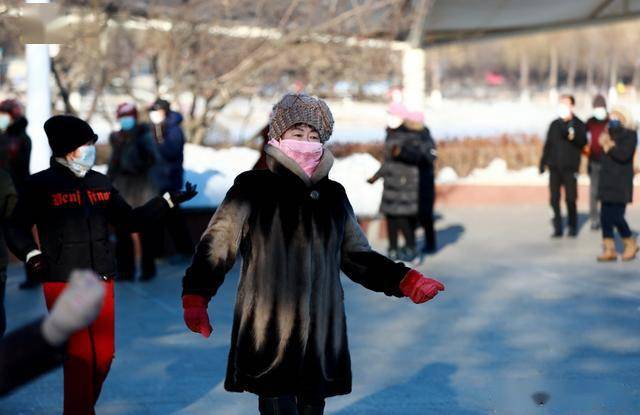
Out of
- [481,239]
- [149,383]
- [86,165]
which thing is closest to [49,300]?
[86,165]

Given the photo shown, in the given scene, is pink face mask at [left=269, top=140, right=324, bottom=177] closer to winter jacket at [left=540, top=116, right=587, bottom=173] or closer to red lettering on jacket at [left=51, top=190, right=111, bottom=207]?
red lettering on jacket at [left=51, top=190, right=111, bottom=207]

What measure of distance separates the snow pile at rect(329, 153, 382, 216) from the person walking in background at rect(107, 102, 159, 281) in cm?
281

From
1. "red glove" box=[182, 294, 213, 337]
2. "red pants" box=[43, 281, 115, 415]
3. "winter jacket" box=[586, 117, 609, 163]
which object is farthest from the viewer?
"winter jacket" box=[586, 117, 609, 163]

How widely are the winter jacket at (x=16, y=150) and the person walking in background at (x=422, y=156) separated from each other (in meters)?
3.22

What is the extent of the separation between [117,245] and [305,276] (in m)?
6.52

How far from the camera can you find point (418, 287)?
4668 millimetres

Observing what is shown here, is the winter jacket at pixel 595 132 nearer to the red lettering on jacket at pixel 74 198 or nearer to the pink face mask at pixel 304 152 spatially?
the red lettering on jacket at pixel 74 198

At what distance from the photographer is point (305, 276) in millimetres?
4602

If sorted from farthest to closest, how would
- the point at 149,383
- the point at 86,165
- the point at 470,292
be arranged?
the point at 470,292
the point at 149,383
the point at 86,165

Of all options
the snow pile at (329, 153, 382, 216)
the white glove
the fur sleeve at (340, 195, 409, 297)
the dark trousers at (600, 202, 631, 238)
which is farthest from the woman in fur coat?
the snow pile at (329, 153, 382, 216)

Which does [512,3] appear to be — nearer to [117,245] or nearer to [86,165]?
[117,245]

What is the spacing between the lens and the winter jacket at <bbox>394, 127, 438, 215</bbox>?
1156 cm

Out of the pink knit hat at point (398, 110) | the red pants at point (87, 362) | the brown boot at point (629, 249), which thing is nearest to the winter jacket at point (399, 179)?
the pink knit hat at point (398, 110)

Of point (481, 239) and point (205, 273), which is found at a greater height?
point (205, 273)
